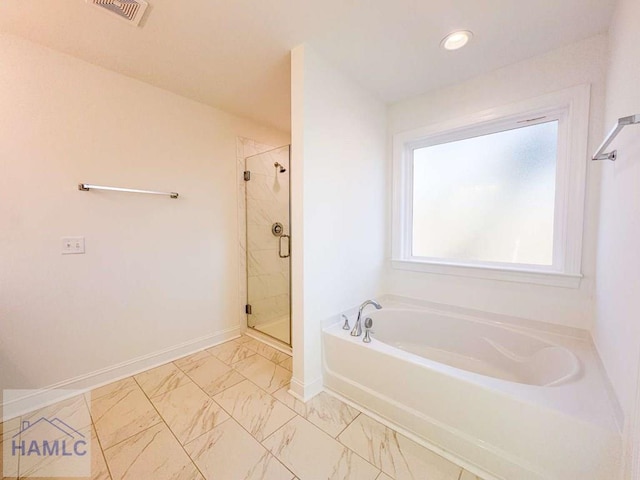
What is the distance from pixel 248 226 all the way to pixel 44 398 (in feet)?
6.17

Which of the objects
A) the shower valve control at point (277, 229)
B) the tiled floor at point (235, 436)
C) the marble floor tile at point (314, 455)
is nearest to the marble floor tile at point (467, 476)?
the tiled floor at point (235, 436)

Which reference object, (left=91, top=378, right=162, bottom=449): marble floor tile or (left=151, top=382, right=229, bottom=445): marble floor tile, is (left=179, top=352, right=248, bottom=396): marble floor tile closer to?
(left=151, top=382, right=229, bottom=445): marble floor tile

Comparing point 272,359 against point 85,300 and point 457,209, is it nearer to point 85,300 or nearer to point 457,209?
point 85,300

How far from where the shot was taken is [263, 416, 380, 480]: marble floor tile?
114 centimetres

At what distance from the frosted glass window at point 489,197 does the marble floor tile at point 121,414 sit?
2.35 meters

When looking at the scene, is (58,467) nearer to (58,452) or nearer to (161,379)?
(58,452)

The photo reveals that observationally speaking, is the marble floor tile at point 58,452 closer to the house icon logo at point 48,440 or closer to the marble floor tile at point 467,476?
the house icon logo at point 48,440

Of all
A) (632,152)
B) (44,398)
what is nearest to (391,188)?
(632,152)

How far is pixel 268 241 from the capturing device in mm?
2693

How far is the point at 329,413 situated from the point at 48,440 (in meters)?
1.53

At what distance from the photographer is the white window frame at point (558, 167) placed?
1546 mm

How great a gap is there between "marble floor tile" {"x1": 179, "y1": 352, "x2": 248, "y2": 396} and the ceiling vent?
2.30m

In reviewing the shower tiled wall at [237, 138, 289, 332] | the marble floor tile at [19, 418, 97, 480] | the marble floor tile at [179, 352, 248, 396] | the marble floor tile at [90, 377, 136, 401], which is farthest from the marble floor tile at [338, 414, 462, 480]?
the marble floor tile at [90, 377, 136, 401]

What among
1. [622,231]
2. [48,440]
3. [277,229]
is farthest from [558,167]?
[48,440]
